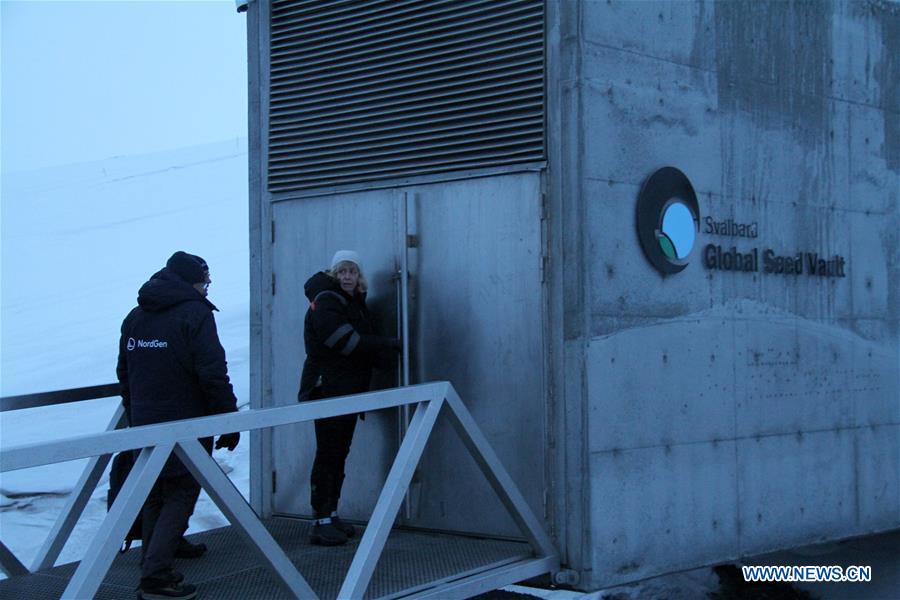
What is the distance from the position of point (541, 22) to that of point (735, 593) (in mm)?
2996

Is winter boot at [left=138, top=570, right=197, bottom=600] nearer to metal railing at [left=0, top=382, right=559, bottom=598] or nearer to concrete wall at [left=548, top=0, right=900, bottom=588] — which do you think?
metal railing at [left=0, top=382, right=559, bottom=598]

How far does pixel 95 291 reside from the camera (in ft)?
82.4

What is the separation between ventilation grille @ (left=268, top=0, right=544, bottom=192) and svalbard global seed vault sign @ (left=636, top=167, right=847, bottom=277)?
66cm

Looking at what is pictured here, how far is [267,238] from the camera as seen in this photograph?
6598 mm

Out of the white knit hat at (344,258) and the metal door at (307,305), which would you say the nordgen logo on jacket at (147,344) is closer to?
the white knit hat at (344,258)

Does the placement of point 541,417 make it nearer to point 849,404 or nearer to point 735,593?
point 735,593

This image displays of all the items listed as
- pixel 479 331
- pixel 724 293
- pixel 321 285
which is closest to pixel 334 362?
pixel 321 285

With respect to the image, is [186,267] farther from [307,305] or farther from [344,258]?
[307,305]

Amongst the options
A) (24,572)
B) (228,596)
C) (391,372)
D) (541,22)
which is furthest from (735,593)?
(24,572)

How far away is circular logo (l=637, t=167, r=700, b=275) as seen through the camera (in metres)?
5.58

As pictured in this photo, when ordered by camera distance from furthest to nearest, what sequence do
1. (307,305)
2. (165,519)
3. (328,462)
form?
(307,305), (328,462), (165,519)

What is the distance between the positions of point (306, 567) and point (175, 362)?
1105mm

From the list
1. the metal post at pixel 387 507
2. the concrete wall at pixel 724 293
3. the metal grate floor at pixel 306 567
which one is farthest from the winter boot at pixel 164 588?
the concrete wall at pixel 724 293

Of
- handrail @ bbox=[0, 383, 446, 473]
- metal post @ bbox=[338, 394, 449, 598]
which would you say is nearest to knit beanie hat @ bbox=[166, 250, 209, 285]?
handrail @ bbox=[0, 383, 446, 473]
